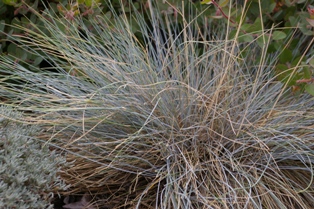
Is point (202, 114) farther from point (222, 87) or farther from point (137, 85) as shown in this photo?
point (137, 85)

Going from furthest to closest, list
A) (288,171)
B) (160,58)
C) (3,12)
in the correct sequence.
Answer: (3,12), (160,58), (288,171)

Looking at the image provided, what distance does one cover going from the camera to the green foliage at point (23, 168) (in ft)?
6.72

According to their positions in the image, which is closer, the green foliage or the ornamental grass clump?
the green foliage

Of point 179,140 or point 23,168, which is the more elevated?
point 23,168

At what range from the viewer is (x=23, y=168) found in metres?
2.17

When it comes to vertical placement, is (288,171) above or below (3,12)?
below

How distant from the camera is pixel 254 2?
3324 mm

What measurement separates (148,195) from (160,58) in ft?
2.48

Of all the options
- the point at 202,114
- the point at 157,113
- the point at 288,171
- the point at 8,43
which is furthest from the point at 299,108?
the point at 8,43

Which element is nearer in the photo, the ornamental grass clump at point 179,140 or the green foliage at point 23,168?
the green foliage at point 23,168

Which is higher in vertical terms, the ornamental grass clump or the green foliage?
the green foliage

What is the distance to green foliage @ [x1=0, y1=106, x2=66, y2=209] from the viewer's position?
205cm

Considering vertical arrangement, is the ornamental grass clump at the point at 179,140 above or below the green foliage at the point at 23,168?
→ below

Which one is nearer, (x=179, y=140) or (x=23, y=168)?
(x=23, y=168)
